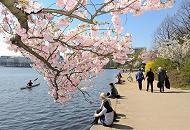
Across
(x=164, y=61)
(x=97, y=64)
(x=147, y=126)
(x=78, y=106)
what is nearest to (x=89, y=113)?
(x=78, y=106)

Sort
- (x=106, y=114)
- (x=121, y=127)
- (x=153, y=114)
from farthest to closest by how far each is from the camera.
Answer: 1. (x=153, y=114)
2. (x=106, y=114)
3. (x=121, y=127)

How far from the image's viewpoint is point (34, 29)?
278 inches

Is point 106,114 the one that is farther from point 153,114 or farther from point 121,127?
point 153,114

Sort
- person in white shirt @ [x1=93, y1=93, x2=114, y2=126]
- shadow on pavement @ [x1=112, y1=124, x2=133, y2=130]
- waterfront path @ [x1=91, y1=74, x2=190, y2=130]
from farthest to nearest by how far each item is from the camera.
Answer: person in white shirt @ [x1=93, y1=93, x2=114, y2=126] < waterfront path @ [x1=91, y1=74, x2=190, y2=130] < shadow on pavement @ [x1=112, y1=124, x2=133, y2=130]

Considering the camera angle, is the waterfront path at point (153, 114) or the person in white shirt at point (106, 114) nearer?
the waterfront path at point (153, 114)

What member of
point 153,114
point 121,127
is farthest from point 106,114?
point 153,114

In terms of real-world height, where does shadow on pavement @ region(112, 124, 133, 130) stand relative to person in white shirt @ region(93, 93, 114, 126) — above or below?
below

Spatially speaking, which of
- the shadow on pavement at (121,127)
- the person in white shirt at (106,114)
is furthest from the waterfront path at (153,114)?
the person in white shirt at (106,114)

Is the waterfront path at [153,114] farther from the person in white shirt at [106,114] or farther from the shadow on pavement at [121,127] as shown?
the person in white shirt at [106,114]

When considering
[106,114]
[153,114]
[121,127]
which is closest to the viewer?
[121,127]

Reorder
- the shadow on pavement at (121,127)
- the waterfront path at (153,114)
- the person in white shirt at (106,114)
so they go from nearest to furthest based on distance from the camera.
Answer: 1. the shadow on pavement at (121,127)
2. the waterfront path at (153,114)
3. the person in white shirt at (106,114)

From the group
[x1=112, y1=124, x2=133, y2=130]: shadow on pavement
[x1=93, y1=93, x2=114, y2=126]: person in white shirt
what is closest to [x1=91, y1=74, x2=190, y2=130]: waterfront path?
[x1=112, y1=124, x2=133, y2=130]: shadow on pavement

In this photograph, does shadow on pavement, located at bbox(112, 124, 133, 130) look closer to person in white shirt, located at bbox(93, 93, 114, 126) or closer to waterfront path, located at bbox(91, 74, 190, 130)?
waterfront path, located at bbox(91, 74, 190, 130)

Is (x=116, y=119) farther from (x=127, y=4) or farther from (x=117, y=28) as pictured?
(x=127, y=4)
